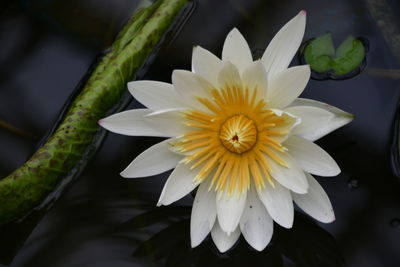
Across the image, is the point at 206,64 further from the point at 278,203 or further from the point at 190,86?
the point at 278,203

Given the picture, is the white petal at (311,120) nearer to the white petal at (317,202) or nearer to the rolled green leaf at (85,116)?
the white petal at (317,202)

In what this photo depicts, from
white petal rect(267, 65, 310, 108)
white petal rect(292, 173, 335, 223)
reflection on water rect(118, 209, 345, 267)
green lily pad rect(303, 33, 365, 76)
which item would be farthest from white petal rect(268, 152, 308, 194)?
green lily pad rect(303, 33, 365, 76)

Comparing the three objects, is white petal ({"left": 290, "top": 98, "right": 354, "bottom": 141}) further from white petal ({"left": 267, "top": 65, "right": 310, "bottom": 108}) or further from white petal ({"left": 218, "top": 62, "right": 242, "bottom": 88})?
white petal ({"left": 218, "top": 62, "right": 242, "bottom": 88})

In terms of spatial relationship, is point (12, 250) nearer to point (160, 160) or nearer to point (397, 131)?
point (160, 160)

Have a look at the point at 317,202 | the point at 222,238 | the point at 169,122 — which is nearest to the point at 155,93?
the point at 169,122

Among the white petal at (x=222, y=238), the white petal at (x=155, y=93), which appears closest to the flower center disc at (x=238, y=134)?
the white petal at (x=155, y=93)

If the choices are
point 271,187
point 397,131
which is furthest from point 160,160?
point 397,131
